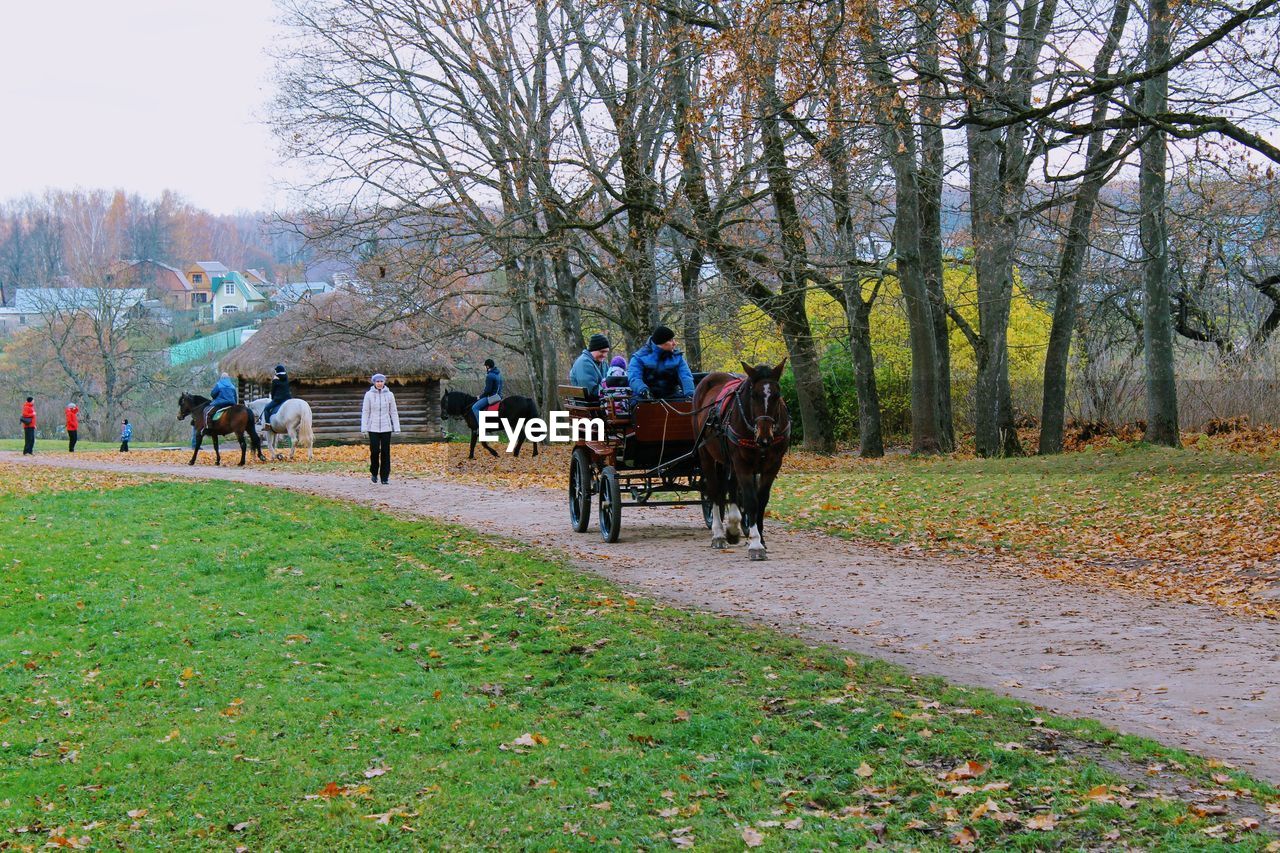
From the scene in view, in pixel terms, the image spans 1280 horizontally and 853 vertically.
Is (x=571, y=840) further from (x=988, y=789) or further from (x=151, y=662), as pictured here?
(x=151, y=662)

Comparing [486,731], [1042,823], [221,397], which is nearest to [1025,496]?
[486,731]

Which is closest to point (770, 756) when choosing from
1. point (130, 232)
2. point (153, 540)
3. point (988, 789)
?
point (988, 789)

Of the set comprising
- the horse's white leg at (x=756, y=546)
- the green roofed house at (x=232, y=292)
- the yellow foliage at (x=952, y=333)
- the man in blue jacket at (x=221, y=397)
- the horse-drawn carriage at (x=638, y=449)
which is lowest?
→ the horse's white leg at (x=756, y=546)

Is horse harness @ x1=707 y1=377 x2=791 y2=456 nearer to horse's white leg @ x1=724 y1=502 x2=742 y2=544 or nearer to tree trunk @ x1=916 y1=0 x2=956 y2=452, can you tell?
horse's white leg @ x1=724 y1=502 x2=742 y2=544

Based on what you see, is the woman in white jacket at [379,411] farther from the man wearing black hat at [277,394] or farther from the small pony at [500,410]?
the man wearing black hat at [277,394]

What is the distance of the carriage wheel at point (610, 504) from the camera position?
1389cm

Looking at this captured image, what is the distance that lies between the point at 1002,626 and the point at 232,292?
391 ft

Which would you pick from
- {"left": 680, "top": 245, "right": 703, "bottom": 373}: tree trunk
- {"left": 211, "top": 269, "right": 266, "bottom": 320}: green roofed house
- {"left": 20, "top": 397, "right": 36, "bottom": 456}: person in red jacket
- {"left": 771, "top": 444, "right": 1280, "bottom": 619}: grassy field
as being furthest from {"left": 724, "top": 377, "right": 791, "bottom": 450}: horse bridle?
{"left": 211, "top": 269, "right": 266, "bottom": 320}: green roofed house

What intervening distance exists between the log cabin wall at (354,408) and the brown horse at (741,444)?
108 feet

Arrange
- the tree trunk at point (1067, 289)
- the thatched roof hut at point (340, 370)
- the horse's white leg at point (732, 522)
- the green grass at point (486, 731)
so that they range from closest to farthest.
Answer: the green grass at point (486, 731)
the horse's white leg at point (732, 522)
the tree trunk at point (1067, 289)
the thatched roof hut at point (340, 370)

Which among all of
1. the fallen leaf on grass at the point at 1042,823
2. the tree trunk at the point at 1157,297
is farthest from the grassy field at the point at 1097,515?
the fallen leaf on grass at the point at 1042,823

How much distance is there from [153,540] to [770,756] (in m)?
10.4

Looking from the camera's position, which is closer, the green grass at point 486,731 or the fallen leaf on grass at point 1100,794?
the fallen leaf on grass at point 1100,794

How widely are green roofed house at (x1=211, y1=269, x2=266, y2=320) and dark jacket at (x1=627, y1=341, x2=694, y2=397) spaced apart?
355 ft
